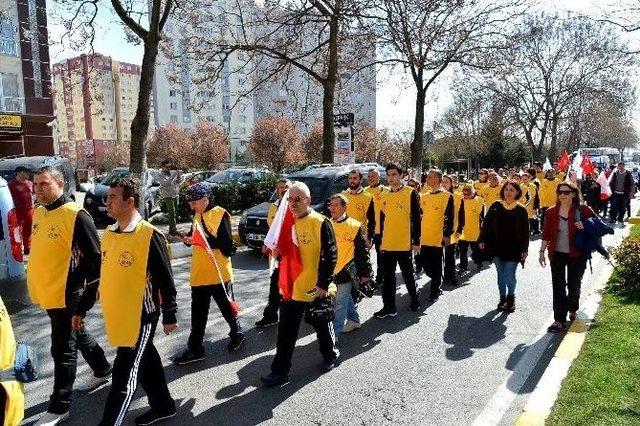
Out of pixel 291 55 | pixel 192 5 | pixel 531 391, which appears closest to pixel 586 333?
pixel 531 391

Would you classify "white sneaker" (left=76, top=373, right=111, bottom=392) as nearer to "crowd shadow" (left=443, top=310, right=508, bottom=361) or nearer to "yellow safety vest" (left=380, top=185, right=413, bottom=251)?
"crowd shadow" (left=443, top=310, right=508, bottom=361)

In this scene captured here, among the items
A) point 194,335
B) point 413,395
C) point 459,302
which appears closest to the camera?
point 413,395

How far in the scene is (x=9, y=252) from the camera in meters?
7.90

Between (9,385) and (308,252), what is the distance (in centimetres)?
276

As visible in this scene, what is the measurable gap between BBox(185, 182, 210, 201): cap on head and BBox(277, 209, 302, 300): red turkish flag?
979mm

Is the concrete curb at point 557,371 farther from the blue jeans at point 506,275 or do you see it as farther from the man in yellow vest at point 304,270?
the man in yellow vest at point 304,270

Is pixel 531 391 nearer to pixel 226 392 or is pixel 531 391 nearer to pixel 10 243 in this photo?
pixel 226 392

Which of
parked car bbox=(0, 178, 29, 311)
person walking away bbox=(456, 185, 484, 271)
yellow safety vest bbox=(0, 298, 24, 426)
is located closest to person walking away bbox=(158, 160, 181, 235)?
parked car bbox=(0, 178, 29, 311)

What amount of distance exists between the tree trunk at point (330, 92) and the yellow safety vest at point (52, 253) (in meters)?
12.3

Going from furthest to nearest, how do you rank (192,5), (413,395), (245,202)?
(245,202) < (192,5) < (413,395)

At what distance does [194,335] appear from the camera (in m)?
5.50

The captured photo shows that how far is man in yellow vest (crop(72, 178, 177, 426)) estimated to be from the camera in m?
3.72

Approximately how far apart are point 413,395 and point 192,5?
13.4 m

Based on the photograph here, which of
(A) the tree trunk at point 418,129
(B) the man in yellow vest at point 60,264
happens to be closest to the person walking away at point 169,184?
(B) the man in yellow vest at point 60,264
